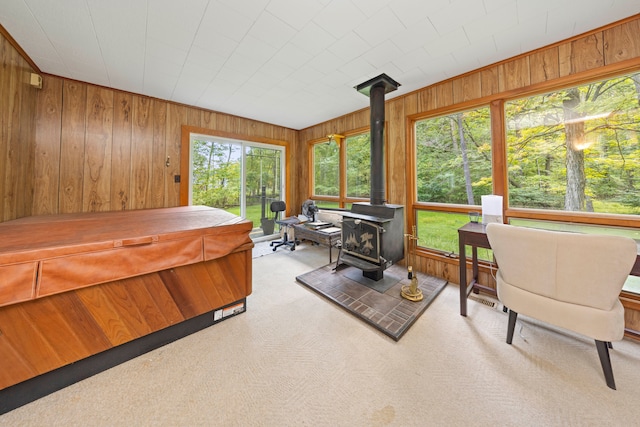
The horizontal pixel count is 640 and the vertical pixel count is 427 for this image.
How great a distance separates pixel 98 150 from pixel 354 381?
400cm

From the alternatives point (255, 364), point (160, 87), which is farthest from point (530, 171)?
point (160, 87)

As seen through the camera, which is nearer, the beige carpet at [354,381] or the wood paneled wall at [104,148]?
the beige carpet at [354,381]

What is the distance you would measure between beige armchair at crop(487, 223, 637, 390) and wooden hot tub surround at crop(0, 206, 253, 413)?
2.14 m

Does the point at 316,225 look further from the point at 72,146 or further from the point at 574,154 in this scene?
the point at 72,146

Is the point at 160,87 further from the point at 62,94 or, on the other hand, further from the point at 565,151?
the point at 565,151

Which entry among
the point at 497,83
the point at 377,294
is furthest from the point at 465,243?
the point at 497,83

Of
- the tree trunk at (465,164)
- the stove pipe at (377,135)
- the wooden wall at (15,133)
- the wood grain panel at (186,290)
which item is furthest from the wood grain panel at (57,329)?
the tree trunk at (465,164)

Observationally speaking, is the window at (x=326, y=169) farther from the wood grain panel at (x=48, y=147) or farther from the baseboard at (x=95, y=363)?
the wood grain panel at (x=48, y=147)

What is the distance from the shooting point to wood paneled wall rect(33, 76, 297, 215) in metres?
2.54

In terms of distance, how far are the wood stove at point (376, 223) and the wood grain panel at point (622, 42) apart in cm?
176

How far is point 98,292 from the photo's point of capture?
1.30m

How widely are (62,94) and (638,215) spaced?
19.8 feet

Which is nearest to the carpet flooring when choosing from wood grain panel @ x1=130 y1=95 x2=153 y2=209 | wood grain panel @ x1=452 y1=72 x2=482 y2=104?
wood grain panel @ x1=452 y1=72 x2=482 y2=104

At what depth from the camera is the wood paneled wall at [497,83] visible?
1771mm
